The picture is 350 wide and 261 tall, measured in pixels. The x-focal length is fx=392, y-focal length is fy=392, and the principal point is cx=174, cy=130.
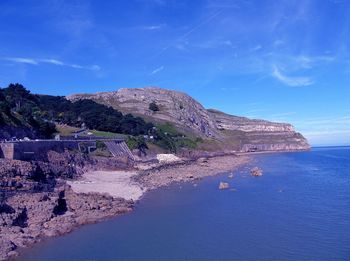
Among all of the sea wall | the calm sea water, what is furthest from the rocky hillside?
the calm sea water

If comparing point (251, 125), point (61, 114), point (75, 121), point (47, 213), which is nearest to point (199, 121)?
point (251, 125)

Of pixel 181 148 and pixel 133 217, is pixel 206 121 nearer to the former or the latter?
pixel 181 148

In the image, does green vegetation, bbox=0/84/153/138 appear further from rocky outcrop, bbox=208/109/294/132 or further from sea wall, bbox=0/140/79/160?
rocky outcrop, bbox=208/109/294/132

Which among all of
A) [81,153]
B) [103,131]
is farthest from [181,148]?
[81,153]

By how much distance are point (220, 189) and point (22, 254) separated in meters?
28.0

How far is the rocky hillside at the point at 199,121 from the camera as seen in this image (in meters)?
134

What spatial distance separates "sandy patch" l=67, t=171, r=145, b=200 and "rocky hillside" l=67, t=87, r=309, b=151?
73.0 meters

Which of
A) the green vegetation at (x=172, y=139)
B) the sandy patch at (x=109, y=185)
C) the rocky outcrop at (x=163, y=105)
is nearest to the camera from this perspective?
the sandy patch at (x=109, y=185)

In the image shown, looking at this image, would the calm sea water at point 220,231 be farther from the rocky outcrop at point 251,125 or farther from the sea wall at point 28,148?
the rocky outcrop at point 251,125

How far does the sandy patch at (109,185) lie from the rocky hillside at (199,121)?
7297cm

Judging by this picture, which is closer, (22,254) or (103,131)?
(22,254)

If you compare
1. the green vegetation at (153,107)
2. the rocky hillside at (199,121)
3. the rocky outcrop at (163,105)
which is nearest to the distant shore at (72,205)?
the rocky hillside at (199,121)

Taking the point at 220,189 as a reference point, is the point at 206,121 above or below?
above

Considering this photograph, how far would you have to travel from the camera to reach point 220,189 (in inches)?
1852
